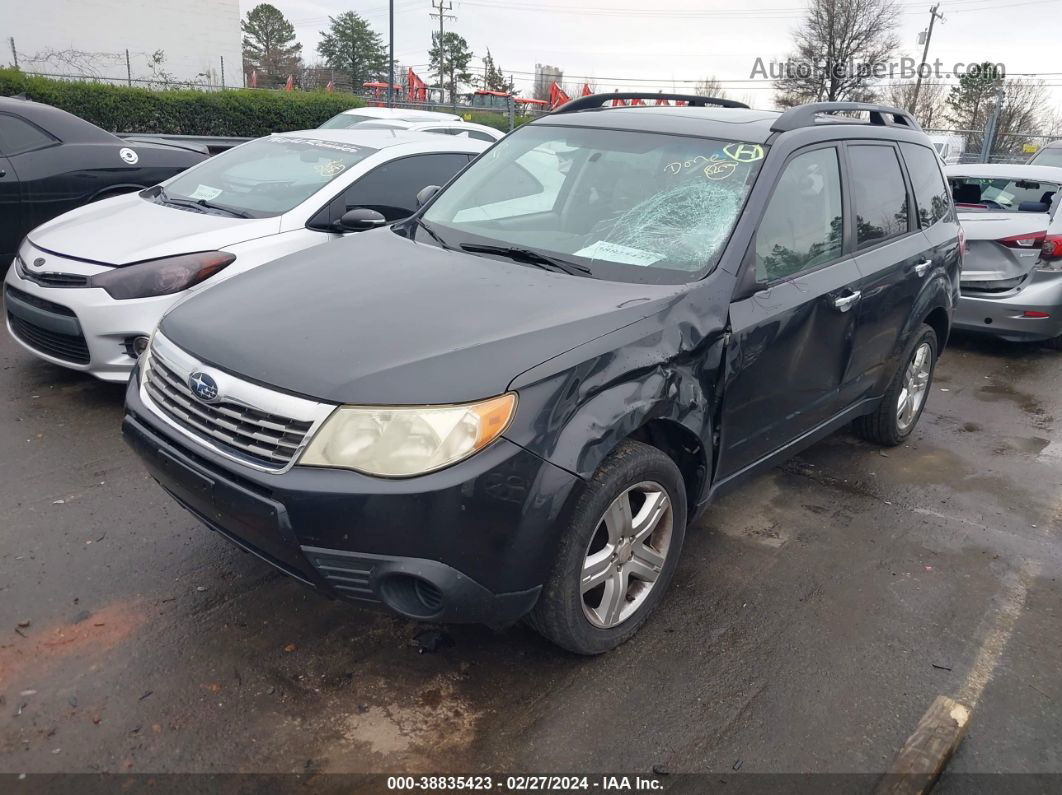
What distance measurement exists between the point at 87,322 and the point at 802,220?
3.72m

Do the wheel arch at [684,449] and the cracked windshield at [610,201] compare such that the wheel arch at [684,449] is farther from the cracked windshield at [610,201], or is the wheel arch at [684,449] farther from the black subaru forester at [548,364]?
the cracked windshield at [610,201]

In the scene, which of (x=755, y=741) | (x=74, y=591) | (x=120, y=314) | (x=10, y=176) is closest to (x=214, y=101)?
(x=10, y=176)

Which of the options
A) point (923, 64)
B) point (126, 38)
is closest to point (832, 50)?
point (923, 64)

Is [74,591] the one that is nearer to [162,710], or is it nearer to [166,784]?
[162,710]

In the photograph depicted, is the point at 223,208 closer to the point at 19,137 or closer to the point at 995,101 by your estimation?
the point at 19,137

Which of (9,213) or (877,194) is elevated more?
(877,194)

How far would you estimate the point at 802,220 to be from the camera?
12.0 ft

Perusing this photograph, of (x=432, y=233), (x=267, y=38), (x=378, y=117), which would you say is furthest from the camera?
(x=267, y=38)

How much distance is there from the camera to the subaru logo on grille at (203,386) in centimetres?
265

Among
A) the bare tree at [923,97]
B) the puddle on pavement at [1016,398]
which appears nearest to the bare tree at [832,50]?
the bare tree at [923,97]

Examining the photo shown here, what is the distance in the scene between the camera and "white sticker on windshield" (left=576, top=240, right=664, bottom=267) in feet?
10.8

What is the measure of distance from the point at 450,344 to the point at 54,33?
45420 mm

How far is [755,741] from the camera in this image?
105 inches

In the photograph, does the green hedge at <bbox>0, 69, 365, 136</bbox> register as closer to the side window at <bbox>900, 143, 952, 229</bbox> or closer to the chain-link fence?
the chain-link fence
